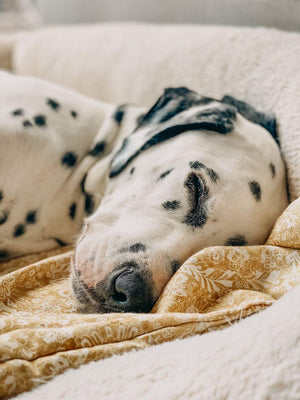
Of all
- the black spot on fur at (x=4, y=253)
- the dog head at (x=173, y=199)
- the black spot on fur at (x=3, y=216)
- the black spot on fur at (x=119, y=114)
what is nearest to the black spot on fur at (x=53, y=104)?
the black spot on fur at (x=119, y=114)

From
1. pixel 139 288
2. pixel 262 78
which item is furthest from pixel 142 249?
pixel 262 78

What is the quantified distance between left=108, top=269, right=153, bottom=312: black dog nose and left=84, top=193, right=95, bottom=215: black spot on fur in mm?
739

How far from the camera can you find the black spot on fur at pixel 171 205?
1.62m

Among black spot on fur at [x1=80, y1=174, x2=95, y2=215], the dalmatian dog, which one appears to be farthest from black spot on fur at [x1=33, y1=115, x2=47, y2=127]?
black spot on fur at [x1=80, y1=174, x2=95, y2=215]

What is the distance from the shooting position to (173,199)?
1637 millimetres

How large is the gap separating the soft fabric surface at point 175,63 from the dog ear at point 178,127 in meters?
0.28

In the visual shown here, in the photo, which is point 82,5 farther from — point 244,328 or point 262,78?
point 244,328

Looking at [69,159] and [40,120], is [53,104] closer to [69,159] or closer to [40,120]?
[40,120]

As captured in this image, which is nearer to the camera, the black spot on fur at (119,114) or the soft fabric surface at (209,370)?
the soft fabric surface at (209,370)

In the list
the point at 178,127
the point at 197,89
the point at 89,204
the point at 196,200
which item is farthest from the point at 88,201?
the point at 197,89

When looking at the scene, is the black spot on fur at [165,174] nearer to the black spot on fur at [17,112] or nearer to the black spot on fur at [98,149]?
the black spot on fur at [98,149]

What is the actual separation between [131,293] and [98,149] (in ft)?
3.27

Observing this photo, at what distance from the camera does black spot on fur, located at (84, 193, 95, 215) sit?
206 centimetres

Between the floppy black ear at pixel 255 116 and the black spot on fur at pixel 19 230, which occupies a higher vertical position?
the floppy black ear at pixel 255 116
